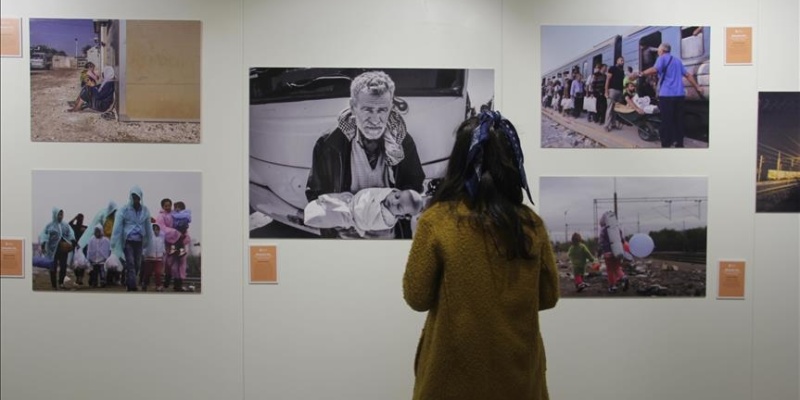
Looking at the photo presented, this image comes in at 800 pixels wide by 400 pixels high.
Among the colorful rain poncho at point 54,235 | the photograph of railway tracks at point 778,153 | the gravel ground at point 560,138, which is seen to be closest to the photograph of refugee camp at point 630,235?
the gravel ground at point 560,138

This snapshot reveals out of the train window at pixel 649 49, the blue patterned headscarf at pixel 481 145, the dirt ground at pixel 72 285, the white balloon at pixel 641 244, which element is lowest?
the dirt ground at pixel 72 285

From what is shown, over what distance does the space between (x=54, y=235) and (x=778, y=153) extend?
3643 millimetres

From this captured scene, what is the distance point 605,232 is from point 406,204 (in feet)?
3.29

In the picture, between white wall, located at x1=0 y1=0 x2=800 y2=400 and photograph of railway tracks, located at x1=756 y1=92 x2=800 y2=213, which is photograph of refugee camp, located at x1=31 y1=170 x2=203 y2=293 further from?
photograph of railway tracks, located at x1=756 y1=92 x2=800 y2=213

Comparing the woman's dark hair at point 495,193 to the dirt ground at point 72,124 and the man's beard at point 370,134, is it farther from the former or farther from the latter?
the dirt ground at point 72,124

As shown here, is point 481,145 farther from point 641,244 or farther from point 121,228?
point 121,228

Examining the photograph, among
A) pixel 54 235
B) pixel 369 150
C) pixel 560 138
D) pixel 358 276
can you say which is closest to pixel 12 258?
pixel 54 235

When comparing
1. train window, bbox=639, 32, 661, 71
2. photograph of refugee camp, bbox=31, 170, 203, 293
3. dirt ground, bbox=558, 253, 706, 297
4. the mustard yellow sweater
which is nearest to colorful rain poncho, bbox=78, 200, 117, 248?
photograph of refugee camp, bbox=31, 170, 203, 293

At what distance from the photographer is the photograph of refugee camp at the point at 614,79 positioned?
105 inches

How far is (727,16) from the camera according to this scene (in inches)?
106

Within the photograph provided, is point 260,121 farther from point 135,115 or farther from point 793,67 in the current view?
point 793,67

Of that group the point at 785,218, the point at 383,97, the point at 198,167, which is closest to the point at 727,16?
the point at 785,218

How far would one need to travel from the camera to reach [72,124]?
8.86ft

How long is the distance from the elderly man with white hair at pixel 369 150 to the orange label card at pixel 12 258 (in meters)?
1.49
